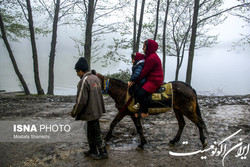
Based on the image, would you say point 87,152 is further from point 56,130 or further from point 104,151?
point 56,130

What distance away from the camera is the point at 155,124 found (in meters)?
6.75

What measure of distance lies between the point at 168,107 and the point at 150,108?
19.6 inches

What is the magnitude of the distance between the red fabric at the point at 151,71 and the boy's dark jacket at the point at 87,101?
1.24 m

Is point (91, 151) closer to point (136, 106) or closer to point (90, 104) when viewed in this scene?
point (90, 104)

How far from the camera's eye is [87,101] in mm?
3910

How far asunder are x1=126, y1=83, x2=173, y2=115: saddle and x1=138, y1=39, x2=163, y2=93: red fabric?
19 centimetres

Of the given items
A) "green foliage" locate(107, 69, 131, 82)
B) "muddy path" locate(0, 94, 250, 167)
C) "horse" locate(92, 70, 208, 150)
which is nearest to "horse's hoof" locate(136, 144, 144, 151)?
"horse" locate(92, 70, 208, 150)

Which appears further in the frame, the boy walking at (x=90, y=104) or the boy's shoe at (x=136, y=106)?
the boy's shoe at (x=136, y=106)

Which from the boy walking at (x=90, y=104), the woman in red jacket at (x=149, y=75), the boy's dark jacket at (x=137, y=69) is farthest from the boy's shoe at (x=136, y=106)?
the boy walking at (x=90, y=104)

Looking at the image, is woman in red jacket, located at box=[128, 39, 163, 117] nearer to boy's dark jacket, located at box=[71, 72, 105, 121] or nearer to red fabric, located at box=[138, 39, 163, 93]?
red fabric, located at box=[138, 39, 163, 93]

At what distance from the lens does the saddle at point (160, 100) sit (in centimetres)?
472

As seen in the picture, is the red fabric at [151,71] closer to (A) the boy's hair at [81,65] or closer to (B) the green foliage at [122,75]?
(A) the boy's hair at [81,65]

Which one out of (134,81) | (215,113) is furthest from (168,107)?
(215,113)

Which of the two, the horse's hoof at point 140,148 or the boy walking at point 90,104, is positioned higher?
the boy walking at point 90,104
